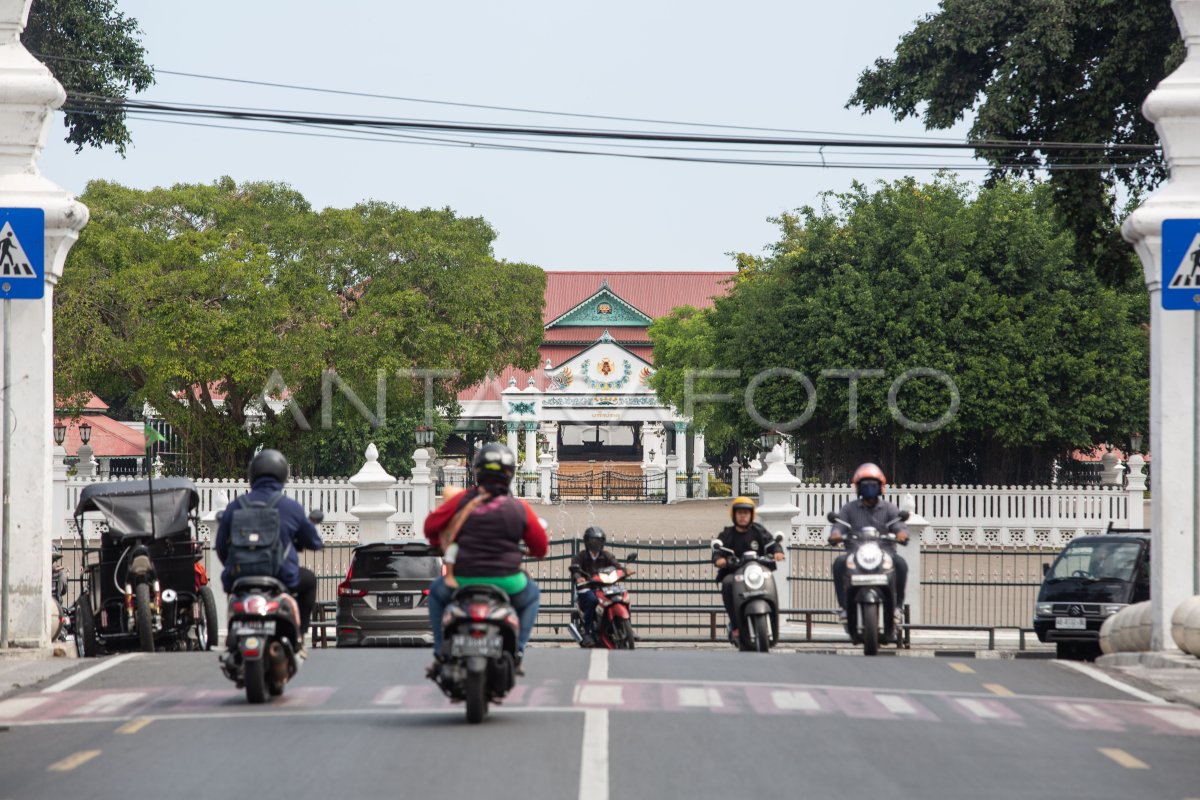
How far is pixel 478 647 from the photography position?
935 centimetres

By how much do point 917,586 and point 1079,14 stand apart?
8903mm

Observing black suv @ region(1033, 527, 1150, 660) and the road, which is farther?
black suv @ region(1033, 527, 1150, 660)

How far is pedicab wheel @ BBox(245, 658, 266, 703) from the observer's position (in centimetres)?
1027

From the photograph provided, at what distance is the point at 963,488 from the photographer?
4278 cm

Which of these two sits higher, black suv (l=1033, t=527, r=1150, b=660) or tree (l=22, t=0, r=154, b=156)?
tree (l=22, t=0, r=154, b=156)

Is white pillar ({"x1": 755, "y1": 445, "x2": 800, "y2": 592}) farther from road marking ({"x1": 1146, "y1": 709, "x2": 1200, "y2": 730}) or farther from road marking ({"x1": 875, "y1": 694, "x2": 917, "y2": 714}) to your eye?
road marking ({"x1": 1146, "y1": 709, "x2": 1200, "y2": 730})

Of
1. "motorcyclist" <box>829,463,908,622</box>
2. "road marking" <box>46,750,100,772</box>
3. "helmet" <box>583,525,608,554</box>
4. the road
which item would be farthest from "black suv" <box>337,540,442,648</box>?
"road marking" <box>46,750,100,772</box>

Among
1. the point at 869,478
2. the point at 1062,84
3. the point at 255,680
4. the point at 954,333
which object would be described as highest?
the point at 1062,84

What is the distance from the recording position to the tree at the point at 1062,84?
2588 cm

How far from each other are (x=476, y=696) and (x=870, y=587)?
6.23 meters

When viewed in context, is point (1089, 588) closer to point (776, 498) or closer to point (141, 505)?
point (776, 498)

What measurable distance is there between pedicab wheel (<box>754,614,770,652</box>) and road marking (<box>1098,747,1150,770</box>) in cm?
663

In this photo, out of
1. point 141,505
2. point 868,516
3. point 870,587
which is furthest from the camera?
point 141,505

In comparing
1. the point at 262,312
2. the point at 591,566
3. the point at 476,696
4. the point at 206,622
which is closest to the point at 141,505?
the point at 206,622
